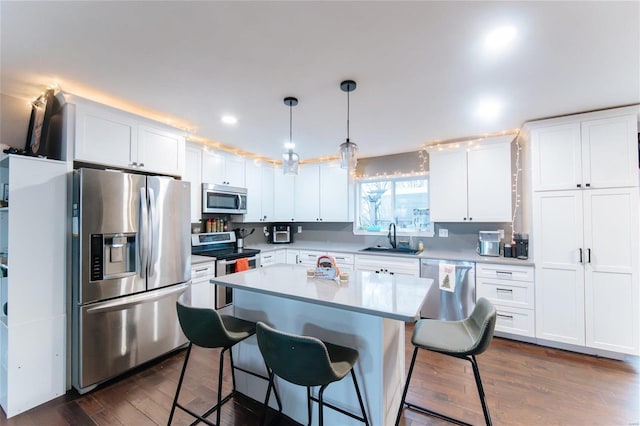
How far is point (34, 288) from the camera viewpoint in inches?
78.0

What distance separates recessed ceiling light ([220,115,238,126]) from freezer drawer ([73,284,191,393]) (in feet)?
5.94

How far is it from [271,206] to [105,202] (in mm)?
2744

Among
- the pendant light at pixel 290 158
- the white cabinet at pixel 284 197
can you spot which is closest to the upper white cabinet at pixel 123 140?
the pendant light at pixel 290 158

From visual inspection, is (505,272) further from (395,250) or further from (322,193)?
(322,193)

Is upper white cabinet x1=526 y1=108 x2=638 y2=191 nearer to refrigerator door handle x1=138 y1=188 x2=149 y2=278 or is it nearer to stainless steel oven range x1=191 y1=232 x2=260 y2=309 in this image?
stainless steel oven range x1=191 y1=232 x2=260 y2=309

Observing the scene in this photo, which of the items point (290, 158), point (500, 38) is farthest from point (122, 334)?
point (500, 38)

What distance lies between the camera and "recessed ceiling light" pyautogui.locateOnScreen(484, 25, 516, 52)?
1.54 meters

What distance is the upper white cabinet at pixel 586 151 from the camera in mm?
2543

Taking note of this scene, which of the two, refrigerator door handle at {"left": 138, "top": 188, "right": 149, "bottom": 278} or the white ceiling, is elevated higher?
the white ceiling

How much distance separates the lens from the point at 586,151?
2682 millimetres

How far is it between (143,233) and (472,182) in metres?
3.78

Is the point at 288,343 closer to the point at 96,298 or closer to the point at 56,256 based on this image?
the point at 96,298

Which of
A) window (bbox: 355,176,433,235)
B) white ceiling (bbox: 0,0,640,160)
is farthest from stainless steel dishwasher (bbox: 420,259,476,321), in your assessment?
white ceiling (bbox: 0,0,640,160)

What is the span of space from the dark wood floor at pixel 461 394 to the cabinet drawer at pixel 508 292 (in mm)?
524
